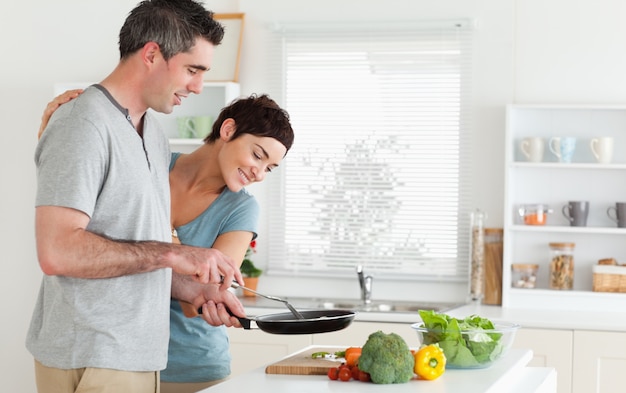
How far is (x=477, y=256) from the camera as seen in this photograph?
15.4 feet

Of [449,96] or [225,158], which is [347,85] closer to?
[449,96]

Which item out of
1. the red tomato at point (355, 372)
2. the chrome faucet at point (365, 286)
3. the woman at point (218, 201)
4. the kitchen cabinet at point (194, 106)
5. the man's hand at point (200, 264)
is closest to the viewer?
the man's hand at point (200, 264)

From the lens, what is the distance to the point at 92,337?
220 cm

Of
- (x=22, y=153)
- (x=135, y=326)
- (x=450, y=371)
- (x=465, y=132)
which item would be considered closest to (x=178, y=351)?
(x=135, y=326)

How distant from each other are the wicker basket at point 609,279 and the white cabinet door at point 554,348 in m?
0.50

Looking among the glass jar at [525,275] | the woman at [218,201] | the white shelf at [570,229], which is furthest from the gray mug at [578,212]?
the woman at [218,201]

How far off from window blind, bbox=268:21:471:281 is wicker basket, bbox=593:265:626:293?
2.11 feet

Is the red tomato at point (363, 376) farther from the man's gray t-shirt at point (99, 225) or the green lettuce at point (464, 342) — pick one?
the man's gray t-shirt at point (99, 225)

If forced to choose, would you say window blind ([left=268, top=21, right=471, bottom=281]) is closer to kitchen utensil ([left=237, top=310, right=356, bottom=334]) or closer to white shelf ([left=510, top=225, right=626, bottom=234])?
white shelf ([left=510, top=225, right=626, bottom=234])

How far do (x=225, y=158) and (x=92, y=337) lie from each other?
2.55ft

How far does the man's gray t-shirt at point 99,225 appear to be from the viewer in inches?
84.2

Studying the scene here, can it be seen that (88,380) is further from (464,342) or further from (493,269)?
(493,269)

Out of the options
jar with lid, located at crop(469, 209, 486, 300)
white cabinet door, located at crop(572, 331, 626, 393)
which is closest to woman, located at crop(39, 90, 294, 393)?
white cabinet door, located at crop(572, 331, 626, 393)

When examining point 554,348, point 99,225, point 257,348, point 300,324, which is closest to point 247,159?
Result: point 300,324
